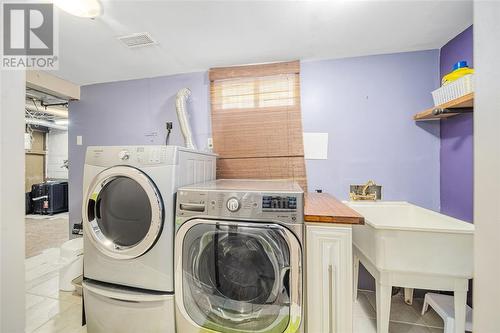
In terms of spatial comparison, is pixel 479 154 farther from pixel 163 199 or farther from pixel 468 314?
pixel 468 314

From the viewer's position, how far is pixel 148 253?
1.21 metres

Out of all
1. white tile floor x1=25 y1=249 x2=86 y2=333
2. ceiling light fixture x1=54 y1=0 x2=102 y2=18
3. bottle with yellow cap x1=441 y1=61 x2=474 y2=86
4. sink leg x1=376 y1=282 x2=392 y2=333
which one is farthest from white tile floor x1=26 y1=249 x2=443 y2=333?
ceiling light fixture x1=54 y1=0 x2=102 y2=18

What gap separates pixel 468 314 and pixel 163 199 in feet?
6.91

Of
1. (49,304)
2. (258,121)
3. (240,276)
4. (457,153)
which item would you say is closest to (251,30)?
(258,121)

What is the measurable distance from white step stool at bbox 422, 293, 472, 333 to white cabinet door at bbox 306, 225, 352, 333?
2.49 ft

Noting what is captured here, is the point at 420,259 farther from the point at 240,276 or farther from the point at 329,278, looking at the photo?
the point at 240,276

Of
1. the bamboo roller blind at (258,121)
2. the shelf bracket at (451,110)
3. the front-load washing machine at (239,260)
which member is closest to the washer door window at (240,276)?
the front-load washing machine at (239,260)

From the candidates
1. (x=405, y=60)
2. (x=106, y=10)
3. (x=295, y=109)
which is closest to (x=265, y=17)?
(x=295, y=109)

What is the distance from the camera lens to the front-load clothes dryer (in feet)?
3.94

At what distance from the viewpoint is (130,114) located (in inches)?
95.9

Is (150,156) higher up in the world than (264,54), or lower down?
lower down

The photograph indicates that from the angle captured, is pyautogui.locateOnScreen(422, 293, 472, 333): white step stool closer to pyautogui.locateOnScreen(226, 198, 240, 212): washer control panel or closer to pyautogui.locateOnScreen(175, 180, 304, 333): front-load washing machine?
pyautogui.locateOnScreen(175, 180, 304, 333): front-load washing machine

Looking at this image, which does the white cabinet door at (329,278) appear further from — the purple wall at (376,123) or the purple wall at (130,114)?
the purple wall at (130,114)

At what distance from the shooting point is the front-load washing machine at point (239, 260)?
107cm
